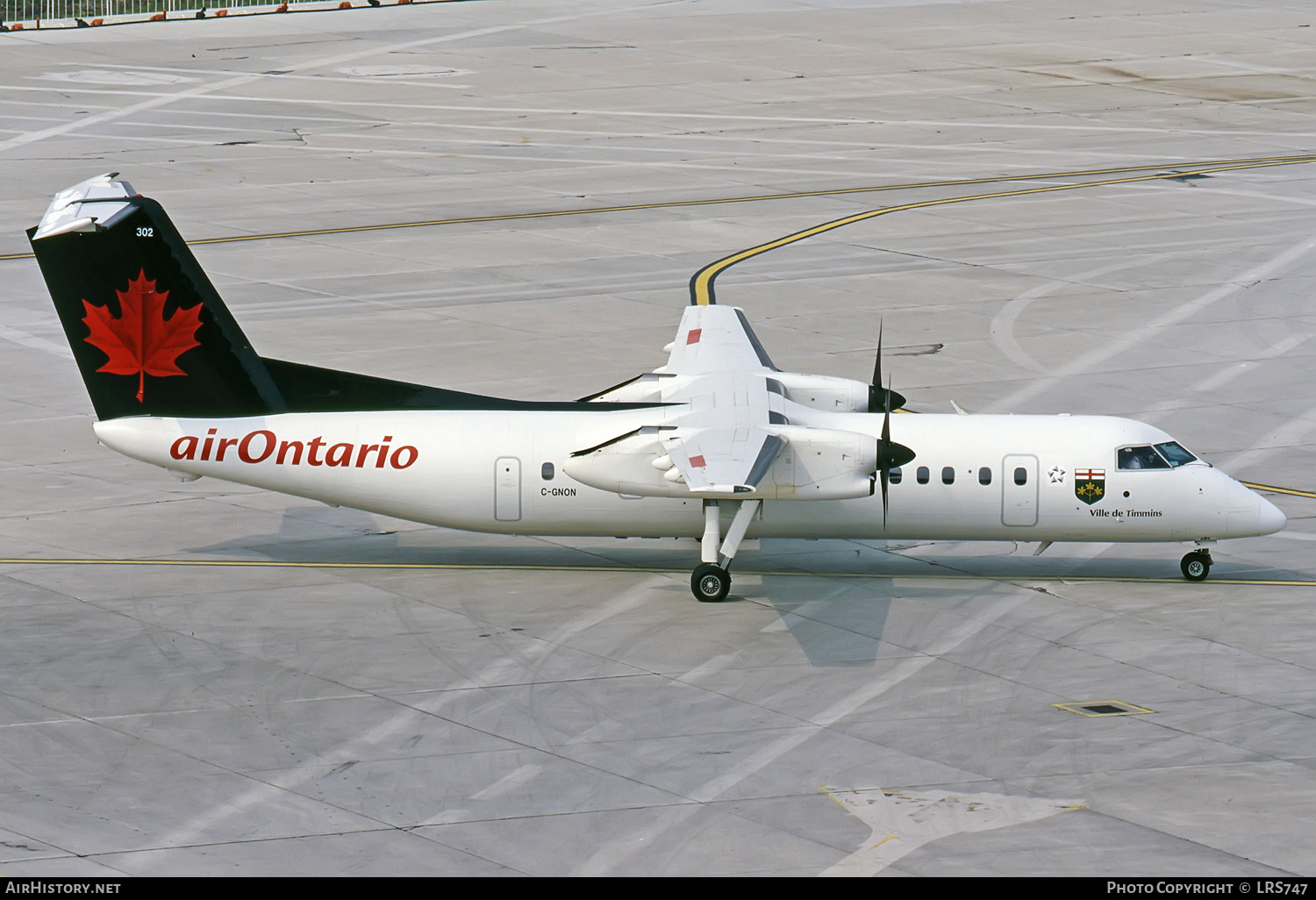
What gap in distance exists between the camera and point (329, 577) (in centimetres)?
2964

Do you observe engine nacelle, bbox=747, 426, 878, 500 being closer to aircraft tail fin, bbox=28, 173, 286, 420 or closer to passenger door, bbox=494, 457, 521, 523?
passenger door, bbox=494, 457, 521, 523

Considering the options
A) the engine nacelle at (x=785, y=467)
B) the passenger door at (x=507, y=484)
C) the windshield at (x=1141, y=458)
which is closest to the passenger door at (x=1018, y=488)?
the windshield at (x=1141, y=458)

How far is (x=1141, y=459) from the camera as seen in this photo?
2977cm

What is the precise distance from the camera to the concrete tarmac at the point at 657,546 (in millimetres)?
21172

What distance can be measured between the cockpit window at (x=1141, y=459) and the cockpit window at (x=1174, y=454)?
12 cm

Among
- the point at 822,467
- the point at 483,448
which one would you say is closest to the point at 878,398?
the point at 822,467

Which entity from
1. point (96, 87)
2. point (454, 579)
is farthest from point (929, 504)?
point (96, 87)

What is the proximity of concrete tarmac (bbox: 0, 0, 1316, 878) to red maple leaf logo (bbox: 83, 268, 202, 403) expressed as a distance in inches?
A: 136

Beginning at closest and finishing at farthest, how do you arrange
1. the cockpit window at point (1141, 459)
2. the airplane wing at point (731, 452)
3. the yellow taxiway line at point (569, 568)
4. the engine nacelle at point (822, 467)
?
1. the airplane wing at point (731, 452)
2. the engine nacelle at point (822, 467)
3. the cockpit window at point (1141, 459)
4. the yellow taxiway line at point (569, 568)

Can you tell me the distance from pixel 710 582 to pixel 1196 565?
8707 mm

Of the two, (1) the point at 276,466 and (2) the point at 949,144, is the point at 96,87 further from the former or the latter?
(1) the point at 276,466

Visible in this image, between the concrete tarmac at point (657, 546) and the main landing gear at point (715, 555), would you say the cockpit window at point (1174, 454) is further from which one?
the main landing gear at point (715, 555)

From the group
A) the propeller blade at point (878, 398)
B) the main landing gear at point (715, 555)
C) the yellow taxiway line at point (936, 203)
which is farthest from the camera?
the yellow taxiway line at point (936, 203)
